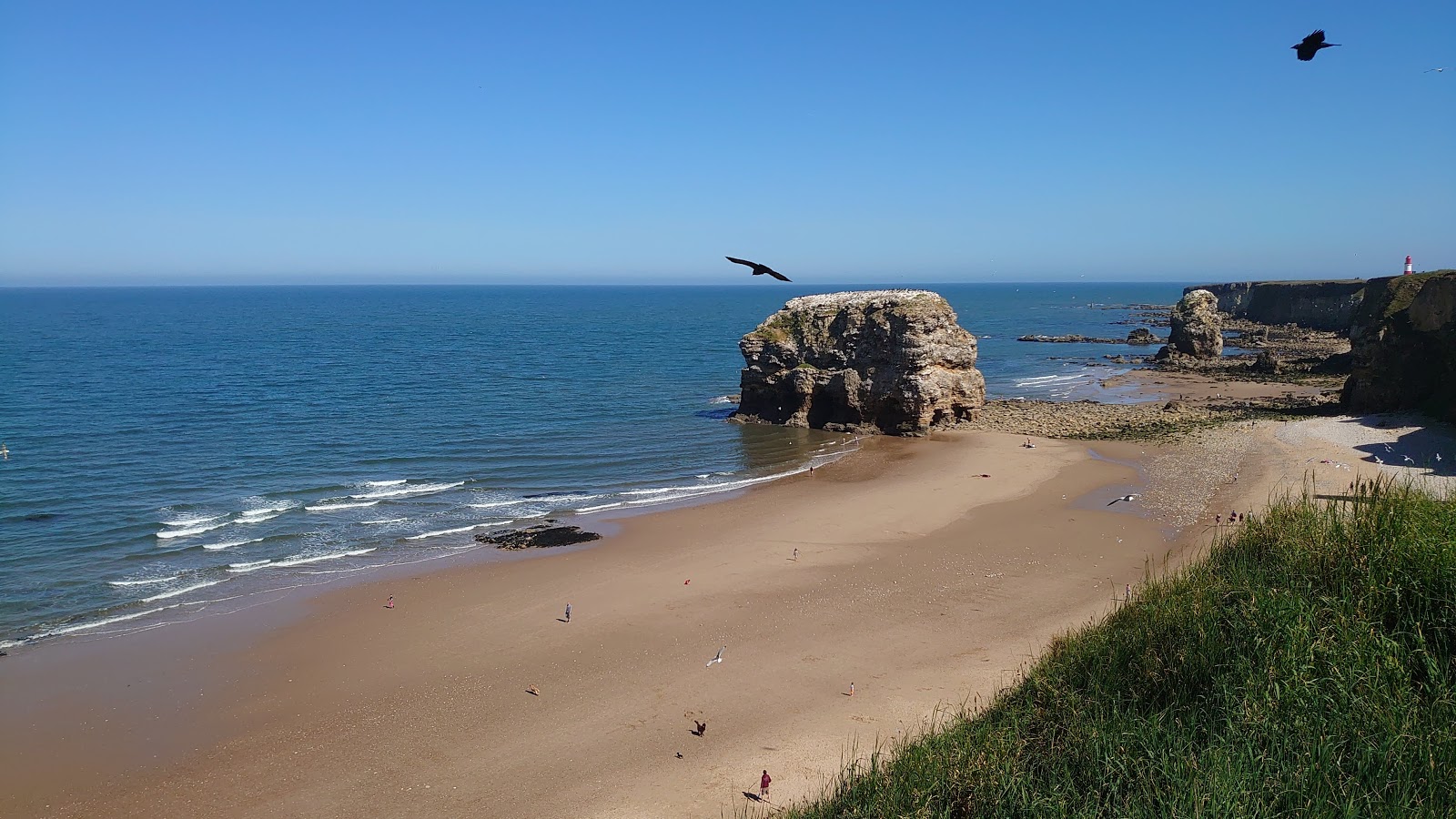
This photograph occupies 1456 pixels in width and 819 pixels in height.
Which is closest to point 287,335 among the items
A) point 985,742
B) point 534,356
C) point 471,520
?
point 534,356

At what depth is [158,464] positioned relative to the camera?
114 feet

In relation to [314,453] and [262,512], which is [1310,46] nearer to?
[262,512]

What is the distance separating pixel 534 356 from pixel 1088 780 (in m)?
75.0

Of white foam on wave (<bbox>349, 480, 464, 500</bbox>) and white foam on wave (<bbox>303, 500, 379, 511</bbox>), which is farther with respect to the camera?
white foam on wave (<bbox>349, 480, 464, 500</bbox>)

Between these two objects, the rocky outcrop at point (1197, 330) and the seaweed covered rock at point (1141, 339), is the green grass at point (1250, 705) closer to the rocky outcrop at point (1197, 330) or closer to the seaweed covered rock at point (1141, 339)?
the rocky outcrop at point (1197, 330)

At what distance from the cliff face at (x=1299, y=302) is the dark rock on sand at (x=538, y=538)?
7209cm

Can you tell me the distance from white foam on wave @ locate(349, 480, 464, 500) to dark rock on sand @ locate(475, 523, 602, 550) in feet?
20.3

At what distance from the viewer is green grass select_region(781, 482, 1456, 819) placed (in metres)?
8.23

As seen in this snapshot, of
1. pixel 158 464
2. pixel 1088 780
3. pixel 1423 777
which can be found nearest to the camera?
pixel 1423 777

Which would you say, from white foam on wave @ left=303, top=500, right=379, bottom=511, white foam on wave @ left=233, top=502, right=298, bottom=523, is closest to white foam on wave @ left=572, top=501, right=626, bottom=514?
white foam on wave @ left=303, top=500, right=379, bottom=511

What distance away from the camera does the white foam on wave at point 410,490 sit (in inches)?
1245

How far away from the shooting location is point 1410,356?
1526 inches

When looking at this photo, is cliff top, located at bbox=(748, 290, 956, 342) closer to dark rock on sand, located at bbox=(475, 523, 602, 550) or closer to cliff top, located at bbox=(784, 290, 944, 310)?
cliff top, located at bbox=(784, 290, 944, 310)

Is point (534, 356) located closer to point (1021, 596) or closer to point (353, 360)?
point (353, 360)
